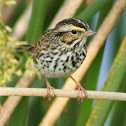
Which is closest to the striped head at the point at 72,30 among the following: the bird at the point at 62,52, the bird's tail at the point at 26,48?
the bird at the point at 62,52

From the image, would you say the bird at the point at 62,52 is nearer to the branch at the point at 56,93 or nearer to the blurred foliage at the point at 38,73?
the blurred foliage at the point at 38,73

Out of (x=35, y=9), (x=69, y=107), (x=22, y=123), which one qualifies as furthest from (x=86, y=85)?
(x=35, y=9)

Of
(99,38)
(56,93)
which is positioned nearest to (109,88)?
(56,93)

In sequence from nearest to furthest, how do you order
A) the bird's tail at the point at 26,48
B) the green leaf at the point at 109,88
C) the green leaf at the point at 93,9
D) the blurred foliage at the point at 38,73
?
the green leaf at the point at 109,88 → the blurred foliage at the point at 38,73 → the green leaf at the point at 93,9 → the bird's tail at the point at 26,48

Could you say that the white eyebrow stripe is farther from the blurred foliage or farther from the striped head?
the blurred foliage

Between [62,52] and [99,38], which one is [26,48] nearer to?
[62,52]

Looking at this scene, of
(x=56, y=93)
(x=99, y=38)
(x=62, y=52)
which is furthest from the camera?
(x=99, y=38)

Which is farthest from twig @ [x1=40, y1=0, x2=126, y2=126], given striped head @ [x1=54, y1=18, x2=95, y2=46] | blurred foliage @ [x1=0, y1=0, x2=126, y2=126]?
striped head @ [x1=54, y1=18, x2=95, y2=46]

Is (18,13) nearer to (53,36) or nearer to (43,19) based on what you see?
(43,19)

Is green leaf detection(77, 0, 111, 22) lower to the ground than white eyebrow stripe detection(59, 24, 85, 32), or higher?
higher

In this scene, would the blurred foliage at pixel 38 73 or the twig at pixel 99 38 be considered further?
the twig at pixel 99 38

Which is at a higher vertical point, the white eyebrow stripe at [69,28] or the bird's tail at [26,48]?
the white eyebrow stripe at [69,28]

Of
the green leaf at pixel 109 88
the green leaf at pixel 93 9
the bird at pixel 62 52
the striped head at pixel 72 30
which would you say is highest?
the green leaf at pixel 93 9
